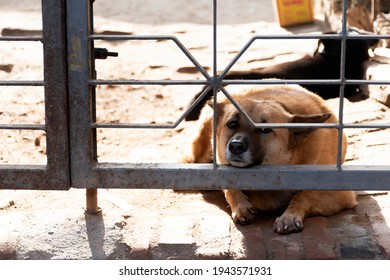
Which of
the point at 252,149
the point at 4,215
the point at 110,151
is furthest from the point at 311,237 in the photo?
the point at 110,151

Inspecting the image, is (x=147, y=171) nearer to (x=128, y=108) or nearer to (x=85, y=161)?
(x=85, y=161)

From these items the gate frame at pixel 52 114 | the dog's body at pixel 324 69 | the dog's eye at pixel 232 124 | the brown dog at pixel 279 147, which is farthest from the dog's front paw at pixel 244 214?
the dog's body at pixel 324 69

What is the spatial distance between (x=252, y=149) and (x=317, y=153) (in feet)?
2.00

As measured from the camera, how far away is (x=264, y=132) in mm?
4555

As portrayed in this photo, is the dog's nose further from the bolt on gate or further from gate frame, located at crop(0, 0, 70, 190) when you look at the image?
gate frame, located at crop(0, 0, 70, 190)

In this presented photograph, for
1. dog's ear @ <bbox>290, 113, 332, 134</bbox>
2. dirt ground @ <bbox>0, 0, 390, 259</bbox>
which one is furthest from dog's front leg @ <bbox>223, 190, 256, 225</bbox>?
dog's ear @ <bbox>290, 113, 332, 134</bbox>

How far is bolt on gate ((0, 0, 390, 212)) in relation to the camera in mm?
3807

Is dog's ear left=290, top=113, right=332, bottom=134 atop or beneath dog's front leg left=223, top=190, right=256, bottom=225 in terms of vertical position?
atop

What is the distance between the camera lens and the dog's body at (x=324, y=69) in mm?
7691

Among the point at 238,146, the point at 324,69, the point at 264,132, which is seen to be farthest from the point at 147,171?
the point at 324,69

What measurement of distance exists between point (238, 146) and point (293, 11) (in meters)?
6.53

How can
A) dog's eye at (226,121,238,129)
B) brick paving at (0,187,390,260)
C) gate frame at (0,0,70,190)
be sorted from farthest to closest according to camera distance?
dog's eye at (226,121,238,129), brick paving at (0,187,390,260), gate frame at (0,0,70,190)

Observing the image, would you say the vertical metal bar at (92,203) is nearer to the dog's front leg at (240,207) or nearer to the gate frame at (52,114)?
the gate frame at (52,114)

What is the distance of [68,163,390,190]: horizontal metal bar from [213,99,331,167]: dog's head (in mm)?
380
